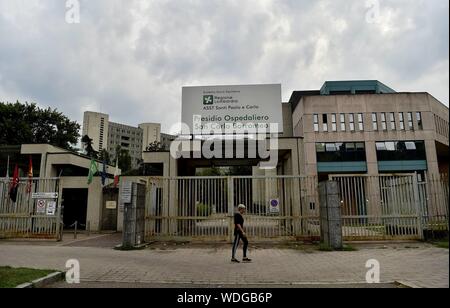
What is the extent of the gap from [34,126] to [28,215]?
1086 inches

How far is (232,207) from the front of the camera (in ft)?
44.9

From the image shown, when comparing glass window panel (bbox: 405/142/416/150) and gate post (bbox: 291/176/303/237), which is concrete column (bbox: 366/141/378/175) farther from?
gate post (bbox: 291/176/303/237)

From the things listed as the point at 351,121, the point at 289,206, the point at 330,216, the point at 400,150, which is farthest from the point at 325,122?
the point at 330,216

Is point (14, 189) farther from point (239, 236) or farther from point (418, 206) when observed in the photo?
point (418, 206)

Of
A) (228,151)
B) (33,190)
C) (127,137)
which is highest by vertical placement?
(127,137)

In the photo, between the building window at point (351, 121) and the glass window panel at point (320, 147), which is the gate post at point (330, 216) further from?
the building window at point (351, 121)

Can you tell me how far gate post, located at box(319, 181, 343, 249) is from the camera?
1172 cm

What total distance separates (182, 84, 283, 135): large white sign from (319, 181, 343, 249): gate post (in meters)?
5.49

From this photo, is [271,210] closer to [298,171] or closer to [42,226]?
[298,171]

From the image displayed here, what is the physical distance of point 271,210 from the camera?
13977mm

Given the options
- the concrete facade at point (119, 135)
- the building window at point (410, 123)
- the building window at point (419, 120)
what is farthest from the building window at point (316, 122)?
the concrete facade at point (119, 135)
